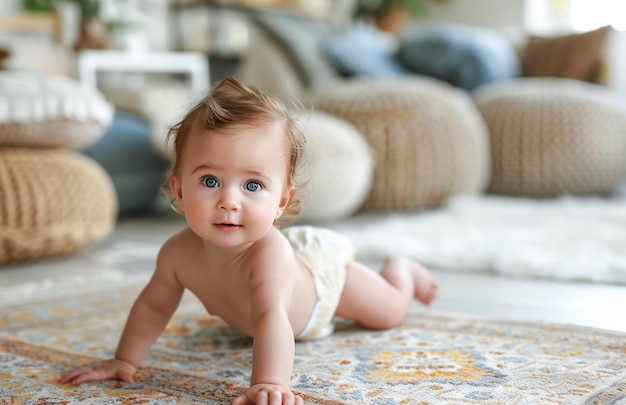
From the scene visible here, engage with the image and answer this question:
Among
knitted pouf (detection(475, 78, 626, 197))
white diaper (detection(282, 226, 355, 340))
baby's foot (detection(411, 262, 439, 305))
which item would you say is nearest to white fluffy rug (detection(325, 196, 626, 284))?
knitted pouf (detection(475, 78, 626, 197))

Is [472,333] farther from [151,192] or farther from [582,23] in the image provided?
[582,23]

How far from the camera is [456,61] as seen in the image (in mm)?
3373

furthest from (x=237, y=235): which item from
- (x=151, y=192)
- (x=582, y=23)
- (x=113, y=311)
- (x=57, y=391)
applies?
(x=582, y=23)

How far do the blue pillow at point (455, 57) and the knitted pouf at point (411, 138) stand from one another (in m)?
0.79

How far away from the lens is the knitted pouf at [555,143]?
2777mm

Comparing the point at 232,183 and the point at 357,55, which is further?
the point at 357,55

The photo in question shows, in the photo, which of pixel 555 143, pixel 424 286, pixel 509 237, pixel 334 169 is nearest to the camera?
pixel 424 286

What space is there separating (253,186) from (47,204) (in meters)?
1.02

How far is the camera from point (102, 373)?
0.86m

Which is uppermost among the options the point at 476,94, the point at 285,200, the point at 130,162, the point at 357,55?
the point at 357,55

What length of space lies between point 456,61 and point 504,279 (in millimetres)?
2059

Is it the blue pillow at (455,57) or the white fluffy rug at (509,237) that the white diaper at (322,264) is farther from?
the blue pillow at (455,57)

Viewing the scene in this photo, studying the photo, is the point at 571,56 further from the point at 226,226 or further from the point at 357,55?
the point at 226,226

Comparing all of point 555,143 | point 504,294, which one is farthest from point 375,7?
point 504,294
